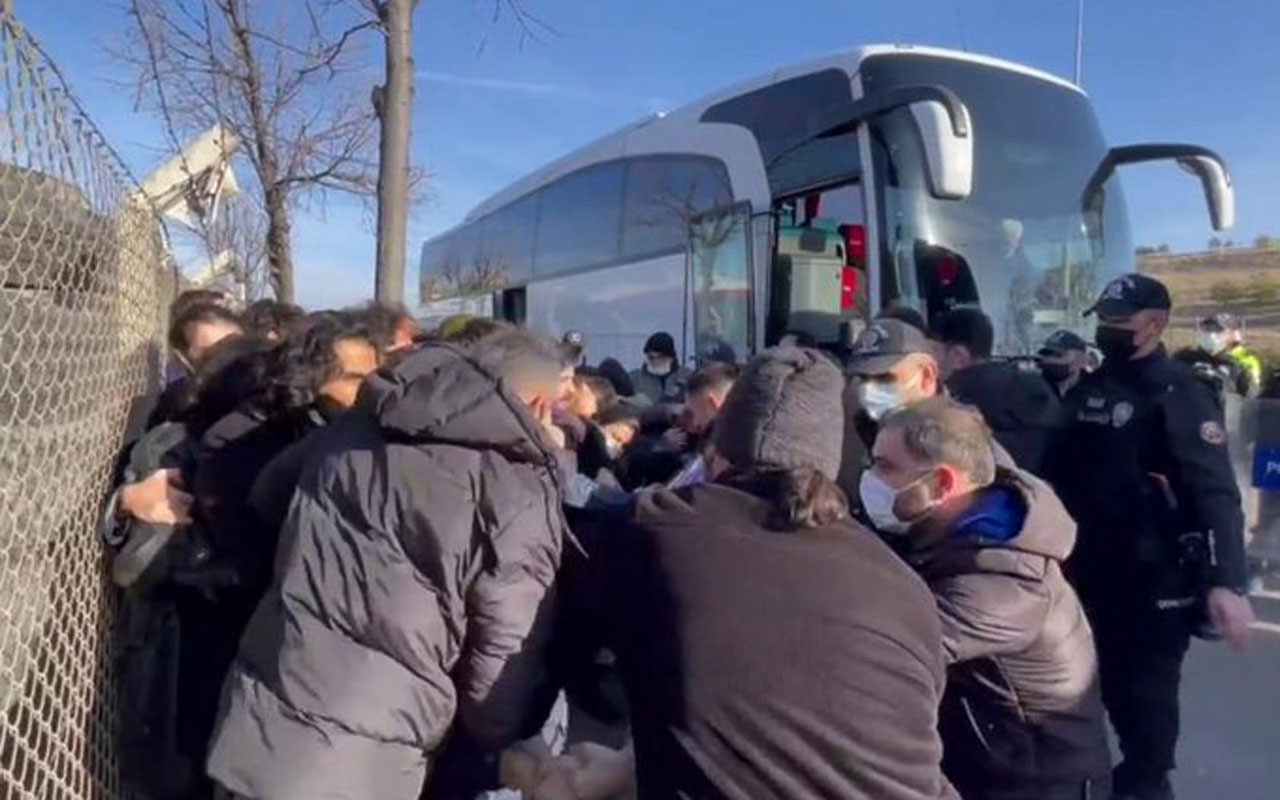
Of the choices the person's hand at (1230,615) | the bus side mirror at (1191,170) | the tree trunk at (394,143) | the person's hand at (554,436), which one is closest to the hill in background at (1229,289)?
the bus side mirror at (1191,170)

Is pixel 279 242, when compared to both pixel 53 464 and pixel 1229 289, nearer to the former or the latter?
pixel 53 464

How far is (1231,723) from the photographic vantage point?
5.18 metres

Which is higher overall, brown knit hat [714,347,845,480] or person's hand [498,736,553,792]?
brown knit hat [714,347,845,480]

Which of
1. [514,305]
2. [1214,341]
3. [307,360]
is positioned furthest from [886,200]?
[514,305]

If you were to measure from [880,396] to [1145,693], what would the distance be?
5.15 ft

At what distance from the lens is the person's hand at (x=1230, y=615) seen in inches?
146

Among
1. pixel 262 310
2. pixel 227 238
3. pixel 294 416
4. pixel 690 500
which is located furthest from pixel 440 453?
pixel 227 238

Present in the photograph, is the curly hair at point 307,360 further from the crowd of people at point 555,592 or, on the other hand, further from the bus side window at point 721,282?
the bus side window at point 721,282

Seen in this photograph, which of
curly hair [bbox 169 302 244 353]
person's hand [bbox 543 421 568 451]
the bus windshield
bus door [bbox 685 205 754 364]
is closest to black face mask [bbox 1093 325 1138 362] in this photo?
person's hand [bbox 543 421 568 451]

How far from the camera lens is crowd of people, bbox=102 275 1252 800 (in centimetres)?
191

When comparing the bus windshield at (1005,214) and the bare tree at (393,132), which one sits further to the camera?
the bus windshield at (1005,214)

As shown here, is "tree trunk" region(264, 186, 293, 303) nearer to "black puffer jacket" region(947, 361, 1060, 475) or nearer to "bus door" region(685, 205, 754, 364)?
"bus door" region(685, 205, 754, 364)

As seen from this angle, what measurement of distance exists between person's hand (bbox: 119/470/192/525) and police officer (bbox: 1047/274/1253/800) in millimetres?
3071

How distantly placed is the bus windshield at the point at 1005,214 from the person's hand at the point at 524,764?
575cm
